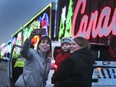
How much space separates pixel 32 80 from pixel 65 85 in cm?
77

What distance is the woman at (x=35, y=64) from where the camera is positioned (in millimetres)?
5711

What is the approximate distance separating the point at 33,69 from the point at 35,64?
0.07m

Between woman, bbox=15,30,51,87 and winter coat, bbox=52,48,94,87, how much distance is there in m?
0.61

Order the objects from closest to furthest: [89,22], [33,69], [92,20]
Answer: [33,69]
[92,20]
[89,22]

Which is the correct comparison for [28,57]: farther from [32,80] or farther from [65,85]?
[65,85]

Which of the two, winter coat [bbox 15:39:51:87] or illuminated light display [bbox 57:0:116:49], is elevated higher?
illuminated light display [bbox 57:0:116:49]

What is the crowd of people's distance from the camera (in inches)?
199

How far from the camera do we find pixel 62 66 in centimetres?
508

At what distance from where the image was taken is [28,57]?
5.73m

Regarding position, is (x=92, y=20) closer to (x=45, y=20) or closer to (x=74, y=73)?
(x=74, y=73)

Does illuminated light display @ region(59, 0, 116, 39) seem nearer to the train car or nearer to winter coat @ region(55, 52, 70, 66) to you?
the train car

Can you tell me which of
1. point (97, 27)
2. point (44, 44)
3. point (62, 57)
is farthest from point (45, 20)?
point (44, 44)

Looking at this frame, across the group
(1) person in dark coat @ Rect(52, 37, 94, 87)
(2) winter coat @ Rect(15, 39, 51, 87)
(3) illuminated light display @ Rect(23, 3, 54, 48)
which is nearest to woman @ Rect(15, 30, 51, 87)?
(2) winter coat @ Rect(15, 39, 51, 87)

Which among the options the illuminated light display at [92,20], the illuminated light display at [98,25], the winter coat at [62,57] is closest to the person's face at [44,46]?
the winter coat at [62,57]
